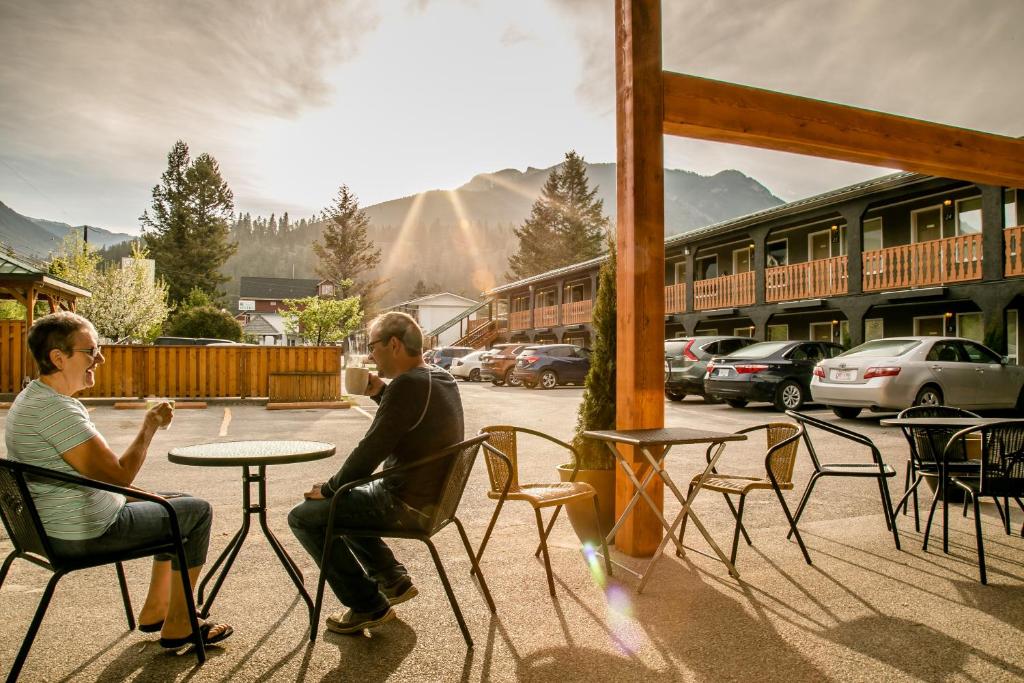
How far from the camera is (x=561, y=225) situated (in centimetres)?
6347

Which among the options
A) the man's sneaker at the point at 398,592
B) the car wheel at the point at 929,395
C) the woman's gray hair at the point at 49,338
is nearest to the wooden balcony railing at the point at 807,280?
the car wheel at the point at 929,395

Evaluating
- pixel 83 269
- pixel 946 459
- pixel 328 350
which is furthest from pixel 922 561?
pixel 83 269

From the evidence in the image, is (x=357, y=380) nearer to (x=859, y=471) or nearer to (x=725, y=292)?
(x=859, y=471)

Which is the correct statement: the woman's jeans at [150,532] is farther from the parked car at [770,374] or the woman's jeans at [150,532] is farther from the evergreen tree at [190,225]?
the evergreen tree at [190,225]

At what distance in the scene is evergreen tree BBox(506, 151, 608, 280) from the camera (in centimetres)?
6284

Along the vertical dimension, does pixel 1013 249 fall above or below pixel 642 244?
above

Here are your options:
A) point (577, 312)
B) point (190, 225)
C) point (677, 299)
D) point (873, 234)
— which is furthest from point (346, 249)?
point (873, 234)

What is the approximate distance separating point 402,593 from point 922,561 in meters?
3.31

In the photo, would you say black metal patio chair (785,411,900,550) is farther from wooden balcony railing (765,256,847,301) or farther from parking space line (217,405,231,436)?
wooden balcony railing (765,256,847,301)

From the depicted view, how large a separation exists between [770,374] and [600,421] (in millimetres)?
10162

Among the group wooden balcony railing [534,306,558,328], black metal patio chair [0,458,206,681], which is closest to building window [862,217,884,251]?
wooden balcony railing [534,306,558,328]

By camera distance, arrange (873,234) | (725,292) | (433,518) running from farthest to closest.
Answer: (725,292) < (873,234) < (433,518)

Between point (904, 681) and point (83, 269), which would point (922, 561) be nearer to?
point (904, 681)

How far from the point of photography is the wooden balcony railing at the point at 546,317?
1376 inches
